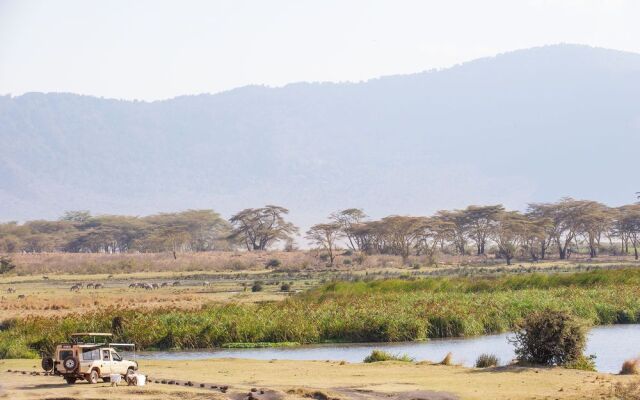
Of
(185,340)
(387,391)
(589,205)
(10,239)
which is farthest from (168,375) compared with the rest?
(10,239)

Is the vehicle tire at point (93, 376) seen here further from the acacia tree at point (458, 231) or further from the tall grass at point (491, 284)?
the acacia tree at point (458, 231)

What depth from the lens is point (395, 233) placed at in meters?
113

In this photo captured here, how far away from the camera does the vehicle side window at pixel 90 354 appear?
993 inches

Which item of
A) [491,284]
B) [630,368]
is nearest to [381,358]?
[630,368]

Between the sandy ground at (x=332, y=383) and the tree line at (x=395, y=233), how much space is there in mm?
75884

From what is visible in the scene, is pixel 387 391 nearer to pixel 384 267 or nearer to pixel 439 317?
pixel 439 317

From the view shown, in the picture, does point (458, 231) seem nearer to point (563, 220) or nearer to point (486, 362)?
point (563, 220)

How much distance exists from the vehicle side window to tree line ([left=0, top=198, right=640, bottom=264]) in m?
80.6

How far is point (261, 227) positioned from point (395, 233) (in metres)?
28.5

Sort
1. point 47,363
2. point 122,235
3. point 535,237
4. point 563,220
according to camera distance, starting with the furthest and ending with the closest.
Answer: point 122,235 < point 563,220 < point 535,237 < point 47,363

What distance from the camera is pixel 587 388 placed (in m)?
24.8

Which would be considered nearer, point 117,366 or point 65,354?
point 65,354

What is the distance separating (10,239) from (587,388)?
417ft

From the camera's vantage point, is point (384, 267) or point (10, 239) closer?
point (384, 267)
